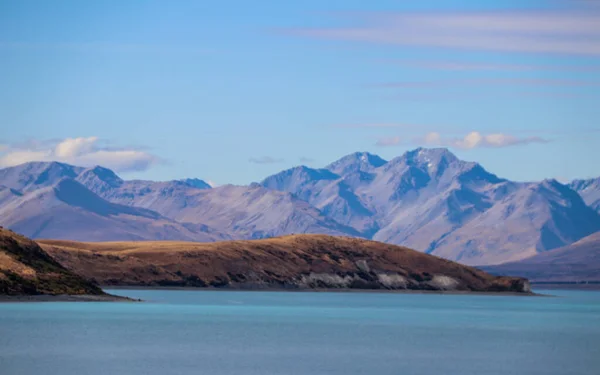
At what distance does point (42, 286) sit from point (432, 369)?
9909 cm

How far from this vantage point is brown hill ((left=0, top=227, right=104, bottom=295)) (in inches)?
7042

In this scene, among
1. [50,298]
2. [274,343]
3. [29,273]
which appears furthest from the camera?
[50,298]

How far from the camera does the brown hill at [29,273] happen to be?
587 feet

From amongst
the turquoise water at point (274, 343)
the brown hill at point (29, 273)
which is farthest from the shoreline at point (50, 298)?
the turquoise water at point (274, 343)

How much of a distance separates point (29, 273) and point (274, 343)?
70.9 m

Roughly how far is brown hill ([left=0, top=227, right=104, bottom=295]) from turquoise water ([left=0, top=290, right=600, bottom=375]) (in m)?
3.37

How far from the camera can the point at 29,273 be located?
7210 inches

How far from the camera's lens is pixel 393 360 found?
107m

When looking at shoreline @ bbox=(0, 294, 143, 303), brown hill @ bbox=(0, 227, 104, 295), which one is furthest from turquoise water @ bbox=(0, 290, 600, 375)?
brown hill @ bbox=(0, 227, 104, 295)

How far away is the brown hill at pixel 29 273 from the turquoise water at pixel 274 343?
337 cm

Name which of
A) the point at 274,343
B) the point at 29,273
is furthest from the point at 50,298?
the point at 274,343

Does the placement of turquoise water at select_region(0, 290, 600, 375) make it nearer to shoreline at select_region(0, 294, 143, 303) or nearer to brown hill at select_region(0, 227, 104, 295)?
shoreline at select_region(0, 294, 143, 303)

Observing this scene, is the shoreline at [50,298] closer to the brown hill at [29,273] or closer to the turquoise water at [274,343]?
the brown hill at [29,273]

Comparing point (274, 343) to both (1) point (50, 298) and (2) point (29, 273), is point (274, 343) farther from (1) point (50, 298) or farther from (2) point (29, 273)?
(2) point (29, 273)
